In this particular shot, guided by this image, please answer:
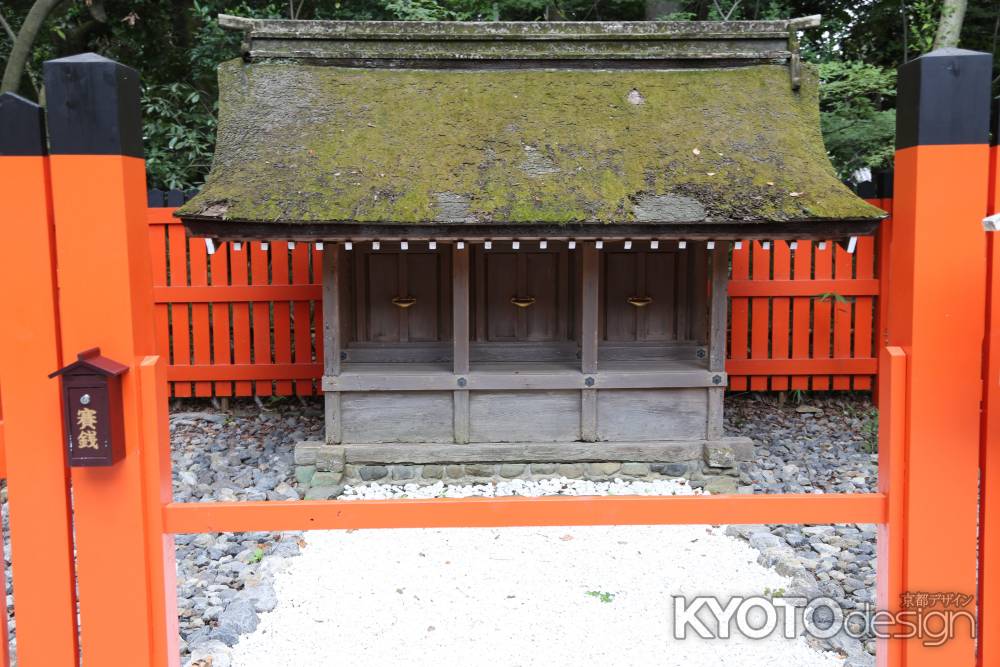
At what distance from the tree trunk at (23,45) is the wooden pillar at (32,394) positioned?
749 cm

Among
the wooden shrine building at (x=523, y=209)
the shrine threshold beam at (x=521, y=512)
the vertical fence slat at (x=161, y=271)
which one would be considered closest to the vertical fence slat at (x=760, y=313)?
the wooden shrine building at (x=523, y=209)

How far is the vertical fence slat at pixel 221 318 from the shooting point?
272 inches

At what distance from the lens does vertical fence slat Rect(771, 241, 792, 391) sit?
6.98 m

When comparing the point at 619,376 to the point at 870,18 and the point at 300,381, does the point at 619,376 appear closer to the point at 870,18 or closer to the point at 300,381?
the point at 300,381

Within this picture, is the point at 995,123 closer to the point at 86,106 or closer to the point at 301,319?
the point at 86,106

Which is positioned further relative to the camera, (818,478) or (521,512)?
(818,478)

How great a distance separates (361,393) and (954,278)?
178 inches

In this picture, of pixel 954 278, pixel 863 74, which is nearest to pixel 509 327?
pixel 954 278

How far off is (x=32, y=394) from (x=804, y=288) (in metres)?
6.77

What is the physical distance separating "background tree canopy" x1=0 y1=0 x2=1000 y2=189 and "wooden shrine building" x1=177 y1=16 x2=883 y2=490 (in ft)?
7.86

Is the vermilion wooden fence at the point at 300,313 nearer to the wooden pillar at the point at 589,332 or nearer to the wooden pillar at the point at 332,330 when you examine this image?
the wooden pillar at the point at 332,330

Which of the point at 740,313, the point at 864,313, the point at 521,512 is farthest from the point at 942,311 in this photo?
the point at 864,313

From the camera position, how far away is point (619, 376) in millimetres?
5613

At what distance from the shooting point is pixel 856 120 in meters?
7.69
